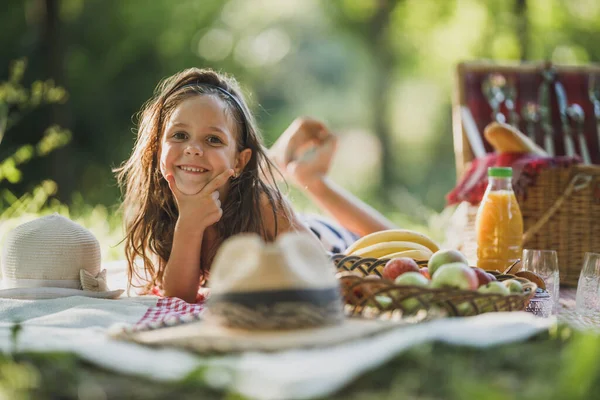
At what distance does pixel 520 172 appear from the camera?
3.46 meters

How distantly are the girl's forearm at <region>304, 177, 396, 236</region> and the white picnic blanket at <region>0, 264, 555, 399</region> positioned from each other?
221 cm

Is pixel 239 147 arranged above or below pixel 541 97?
below

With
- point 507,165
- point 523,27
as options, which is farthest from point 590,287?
point 523,27

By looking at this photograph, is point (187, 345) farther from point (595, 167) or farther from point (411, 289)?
point (595, 167)

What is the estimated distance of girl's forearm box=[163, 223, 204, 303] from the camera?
2.54 meters

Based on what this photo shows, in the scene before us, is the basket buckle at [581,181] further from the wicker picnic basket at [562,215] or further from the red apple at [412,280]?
the red apple at [412,280]

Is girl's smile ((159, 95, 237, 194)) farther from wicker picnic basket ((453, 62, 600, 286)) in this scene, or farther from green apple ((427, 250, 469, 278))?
wicker picnic basket ((453, 62, 600, 286))

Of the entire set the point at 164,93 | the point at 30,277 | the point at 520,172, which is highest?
the point at 164,93

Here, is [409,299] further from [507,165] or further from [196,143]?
[507,165]

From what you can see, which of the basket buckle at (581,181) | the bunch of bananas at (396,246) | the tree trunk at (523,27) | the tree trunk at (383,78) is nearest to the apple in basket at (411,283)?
the bunch of bananas at (396,246)

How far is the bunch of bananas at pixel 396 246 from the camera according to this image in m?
2.41

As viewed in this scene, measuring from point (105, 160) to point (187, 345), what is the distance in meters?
7.95

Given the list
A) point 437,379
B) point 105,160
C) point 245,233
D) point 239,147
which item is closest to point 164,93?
point 239,147

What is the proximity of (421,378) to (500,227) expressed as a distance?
1.65 meters
